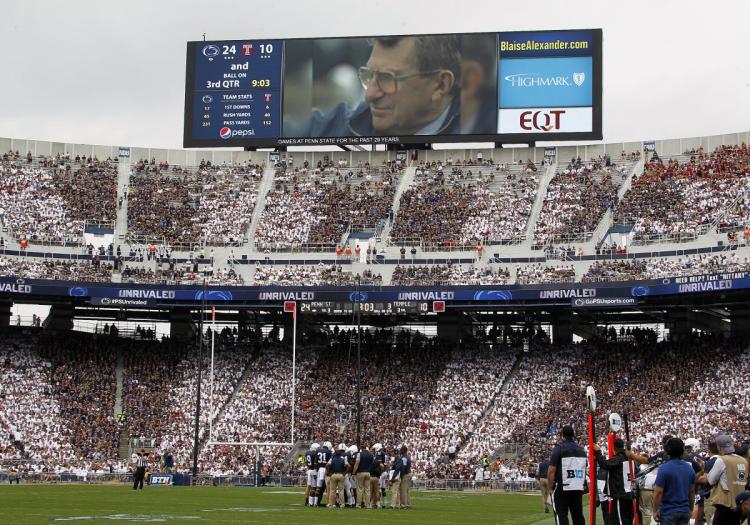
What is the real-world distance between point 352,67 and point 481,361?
1910 centimetres

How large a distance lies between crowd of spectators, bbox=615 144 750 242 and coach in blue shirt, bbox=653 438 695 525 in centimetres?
4493

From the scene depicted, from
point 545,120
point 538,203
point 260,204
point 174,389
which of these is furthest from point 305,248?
point 545,120

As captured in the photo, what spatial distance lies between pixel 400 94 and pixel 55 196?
1981 centimetres

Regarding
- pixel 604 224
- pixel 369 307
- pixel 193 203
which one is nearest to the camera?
pixel 369 307

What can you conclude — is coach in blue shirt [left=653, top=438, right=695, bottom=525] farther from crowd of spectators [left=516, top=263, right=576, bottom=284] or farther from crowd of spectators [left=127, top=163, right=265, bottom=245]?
crowd of spectators [left=127, top=163, right=265, bottom=245]

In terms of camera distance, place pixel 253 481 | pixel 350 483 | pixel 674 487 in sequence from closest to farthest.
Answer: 1. pixel 674 487
2. pixel 350 483
3. pixel 253 481

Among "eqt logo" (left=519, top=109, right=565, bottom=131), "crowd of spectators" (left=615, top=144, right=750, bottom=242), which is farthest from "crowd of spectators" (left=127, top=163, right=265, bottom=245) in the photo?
"crowd of spectators" (left=615, top=144, right=750, bottom=242)

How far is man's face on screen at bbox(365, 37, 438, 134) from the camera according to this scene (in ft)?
218

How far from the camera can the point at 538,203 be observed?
64.8m

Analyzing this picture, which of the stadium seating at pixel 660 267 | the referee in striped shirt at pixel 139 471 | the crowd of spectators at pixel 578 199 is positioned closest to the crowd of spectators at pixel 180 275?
the crowd of spectators at pixel 578 199

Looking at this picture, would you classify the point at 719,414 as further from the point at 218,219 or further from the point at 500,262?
the point at 218,219

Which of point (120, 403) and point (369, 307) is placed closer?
point (120, 403)

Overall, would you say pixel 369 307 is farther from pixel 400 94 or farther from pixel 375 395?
pixel 400 94

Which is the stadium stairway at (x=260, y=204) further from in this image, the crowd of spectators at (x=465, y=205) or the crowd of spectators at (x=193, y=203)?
the crowd of spectators at (x=465, y=205)
